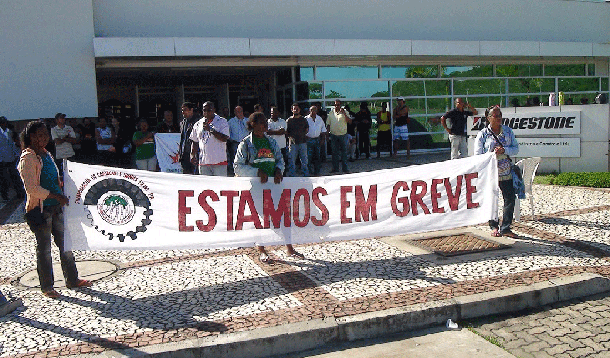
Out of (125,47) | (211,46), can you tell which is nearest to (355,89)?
(211,46)

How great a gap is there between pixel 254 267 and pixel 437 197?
2366 millimetres

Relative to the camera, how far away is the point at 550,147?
515 inches

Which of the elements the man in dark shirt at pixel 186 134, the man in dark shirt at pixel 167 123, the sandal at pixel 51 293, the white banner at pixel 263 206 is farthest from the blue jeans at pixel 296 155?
the sandal at pixel 51 293

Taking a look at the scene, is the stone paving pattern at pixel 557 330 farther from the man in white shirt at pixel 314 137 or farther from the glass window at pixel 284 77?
the glass window at pixel 284 77

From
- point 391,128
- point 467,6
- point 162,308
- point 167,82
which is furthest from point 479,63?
point 162,308

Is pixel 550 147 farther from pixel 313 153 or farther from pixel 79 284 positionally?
pixel 79 284

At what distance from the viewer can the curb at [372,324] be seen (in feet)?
15.3

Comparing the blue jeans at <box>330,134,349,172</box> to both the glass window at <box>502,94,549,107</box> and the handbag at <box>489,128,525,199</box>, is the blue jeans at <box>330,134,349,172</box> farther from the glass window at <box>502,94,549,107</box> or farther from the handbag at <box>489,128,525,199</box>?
the glass window at <box>502,94,549,107</box>

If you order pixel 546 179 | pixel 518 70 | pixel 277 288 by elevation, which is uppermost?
pixel 518 70

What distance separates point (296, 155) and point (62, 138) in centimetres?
533

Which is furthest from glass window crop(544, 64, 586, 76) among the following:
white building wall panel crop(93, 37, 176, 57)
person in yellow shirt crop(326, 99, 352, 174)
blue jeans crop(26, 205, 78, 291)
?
blue jeans crop(26, 205, 78, 291)

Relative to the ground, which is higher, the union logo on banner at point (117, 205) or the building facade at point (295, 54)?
the building facade at point (295, 54)

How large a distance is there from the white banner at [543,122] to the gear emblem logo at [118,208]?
9.73 meters

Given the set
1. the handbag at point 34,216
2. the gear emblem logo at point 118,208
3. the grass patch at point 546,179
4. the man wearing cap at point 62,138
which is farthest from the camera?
the man wearing cap at point 62,138
